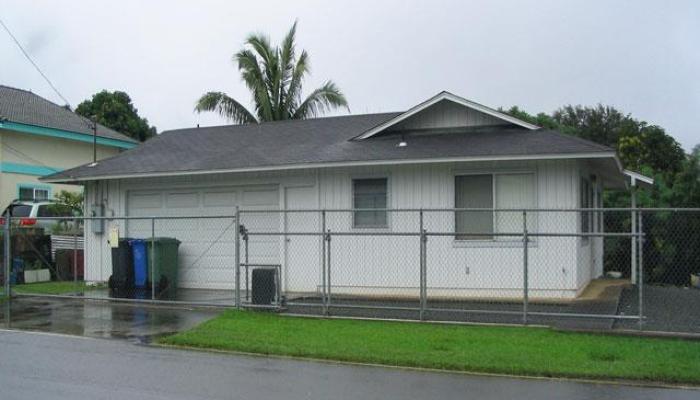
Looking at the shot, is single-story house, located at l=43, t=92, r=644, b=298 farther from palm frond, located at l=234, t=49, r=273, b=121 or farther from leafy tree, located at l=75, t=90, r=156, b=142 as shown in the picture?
leafy tree, located at l=75, t=90, r=156, b=142

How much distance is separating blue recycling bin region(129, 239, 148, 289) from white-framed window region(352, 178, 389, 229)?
4.81 meters

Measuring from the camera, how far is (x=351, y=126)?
18.8 metres

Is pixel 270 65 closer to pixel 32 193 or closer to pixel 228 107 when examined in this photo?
pixel 228 107

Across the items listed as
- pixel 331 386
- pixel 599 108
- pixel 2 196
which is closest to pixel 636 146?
pixel 599 108

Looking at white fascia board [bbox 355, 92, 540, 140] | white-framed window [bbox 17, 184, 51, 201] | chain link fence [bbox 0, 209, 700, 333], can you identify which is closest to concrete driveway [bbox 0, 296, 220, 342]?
chain link fence [bbox 0, 209, 700, 333]

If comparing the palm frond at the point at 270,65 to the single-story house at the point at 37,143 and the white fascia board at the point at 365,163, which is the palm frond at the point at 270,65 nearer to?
the single-story house at the point at 37,143

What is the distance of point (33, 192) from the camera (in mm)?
26922

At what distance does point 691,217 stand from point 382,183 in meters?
9.83

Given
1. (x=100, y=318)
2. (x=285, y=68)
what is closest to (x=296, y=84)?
(x=285, y=68)

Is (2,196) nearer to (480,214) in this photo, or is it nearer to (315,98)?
(315,98)

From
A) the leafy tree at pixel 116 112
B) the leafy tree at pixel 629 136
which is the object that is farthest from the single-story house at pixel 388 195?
the leafy tree at pixel 116 112

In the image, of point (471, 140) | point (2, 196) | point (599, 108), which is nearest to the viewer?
point (471, 140)

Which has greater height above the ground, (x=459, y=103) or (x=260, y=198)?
(x=459, y=103)

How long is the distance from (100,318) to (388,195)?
20.5 feet
